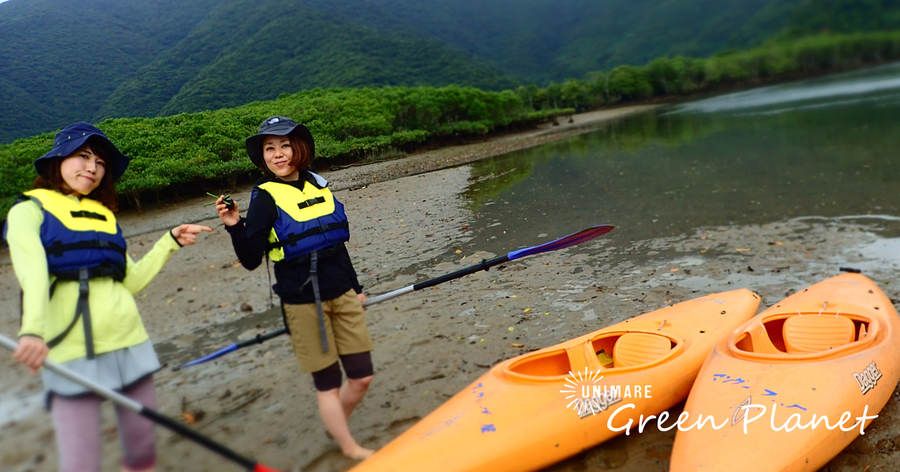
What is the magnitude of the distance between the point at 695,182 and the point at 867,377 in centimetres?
915

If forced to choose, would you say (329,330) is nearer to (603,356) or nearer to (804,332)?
(603,356)

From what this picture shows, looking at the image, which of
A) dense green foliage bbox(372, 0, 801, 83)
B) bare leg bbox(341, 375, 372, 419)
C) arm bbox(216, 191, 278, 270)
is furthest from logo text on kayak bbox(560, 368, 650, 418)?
dense green foliage bbox(372, 0, 801, 83)

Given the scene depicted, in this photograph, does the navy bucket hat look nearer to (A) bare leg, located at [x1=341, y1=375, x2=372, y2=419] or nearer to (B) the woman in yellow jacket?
(B) the woman in yellow jacket

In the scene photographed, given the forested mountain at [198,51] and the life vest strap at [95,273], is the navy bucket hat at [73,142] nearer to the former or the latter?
the life vest strap at [95,273]

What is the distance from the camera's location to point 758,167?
41.1 feet

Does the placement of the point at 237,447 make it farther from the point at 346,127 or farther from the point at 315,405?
the point at 346,127

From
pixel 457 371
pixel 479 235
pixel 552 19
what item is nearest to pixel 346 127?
pixel 479 235

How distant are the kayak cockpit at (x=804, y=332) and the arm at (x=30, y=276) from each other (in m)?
3.87

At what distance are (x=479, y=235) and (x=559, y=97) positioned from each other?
→ 184 ft

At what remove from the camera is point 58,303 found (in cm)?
196

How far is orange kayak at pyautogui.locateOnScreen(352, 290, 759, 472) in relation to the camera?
103 inches

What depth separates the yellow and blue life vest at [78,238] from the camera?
1.97 meters

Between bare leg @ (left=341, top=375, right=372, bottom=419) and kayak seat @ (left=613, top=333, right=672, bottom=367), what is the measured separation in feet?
6.32

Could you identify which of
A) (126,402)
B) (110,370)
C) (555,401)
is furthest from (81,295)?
(555,401)
